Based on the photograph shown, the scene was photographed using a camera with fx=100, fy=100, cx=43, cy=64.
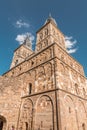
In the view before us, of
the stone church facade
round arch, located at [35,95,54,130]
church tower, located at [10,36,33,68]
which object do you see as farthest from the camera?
church tower, located at [10,36,33,68]

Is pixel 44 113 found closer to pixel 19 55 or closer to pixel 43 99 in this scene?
pixel 43 99

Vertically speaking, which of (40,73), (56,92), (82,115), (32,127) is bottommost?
(32,127)

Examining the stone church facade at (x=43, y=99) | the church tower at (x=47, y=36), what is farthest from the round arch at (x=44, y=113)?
the church tower at (x=47, y=36)

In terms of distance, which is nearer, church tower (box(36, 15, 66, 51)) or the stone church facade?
the stone church facade

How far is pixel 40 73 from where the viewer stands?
51.5 feet

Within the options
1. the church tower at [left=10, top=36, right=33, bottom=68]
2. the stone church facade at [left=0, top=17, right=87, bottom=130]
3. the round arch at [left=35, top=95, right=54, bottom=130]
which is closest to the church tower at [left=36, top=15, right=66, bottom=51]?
the stone church facade at [left=0, top=17, right=87, bottom=130]

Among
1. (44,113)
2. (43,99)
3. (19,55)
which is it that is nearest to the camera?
(44,113)

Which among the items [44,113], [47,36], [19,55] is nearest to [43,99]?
[44,113]

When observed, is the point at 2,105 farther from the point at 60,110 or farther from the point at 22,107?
the point at 60,110

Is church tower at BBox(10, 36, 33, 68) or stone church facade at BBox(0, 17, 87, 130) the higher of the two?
church tower at BBox(10, 36, 33, 68)

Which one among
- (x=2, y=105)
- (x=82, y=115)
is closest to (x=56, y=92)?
(x=82, y=115)

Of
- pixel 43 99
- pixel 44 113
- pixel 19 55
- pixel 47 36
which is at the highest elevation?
pixel 47 36

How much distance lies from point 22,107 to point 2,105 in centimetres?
299

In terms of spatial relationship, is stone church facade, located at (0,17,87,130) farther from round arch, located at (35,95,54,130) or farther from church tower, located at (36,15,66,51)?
church tower, located at (36,15,66,51)
